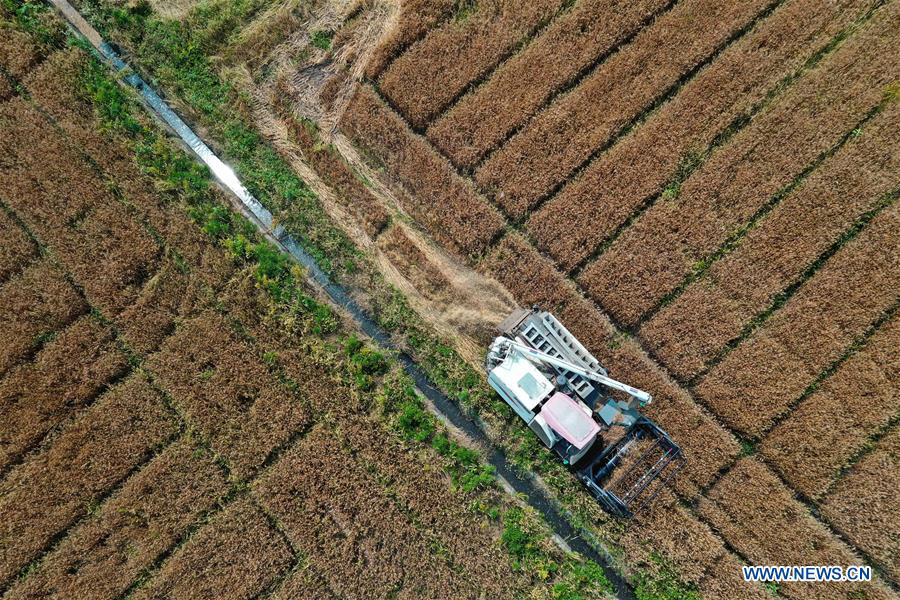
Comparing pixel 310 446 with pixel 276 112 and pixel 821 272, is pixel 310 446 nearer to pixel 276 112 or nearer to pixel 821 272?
pixel 276 112

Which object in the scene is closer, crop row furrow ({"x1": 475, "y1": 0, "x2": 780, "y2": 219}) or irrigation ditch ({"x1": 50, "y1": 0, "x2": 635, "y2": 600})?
irrigation ditch ({"x1": 50, "y1": 0, "x2": 635, "y2": 600})

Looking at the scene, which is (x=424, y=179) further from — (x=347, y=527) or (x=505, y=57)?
(x=347, y=527)

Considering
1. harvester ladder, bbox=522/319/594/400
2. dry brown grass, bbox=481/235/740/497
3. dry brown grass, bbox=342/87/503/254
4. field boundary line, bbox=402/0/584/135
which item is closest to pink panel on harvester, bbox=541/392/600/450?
harvester ladder, bbox=522/319/594/400

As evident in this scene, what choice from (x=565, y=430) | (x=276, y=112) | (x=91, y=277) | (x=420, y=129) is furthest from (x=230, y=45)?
(x=565, y=430)

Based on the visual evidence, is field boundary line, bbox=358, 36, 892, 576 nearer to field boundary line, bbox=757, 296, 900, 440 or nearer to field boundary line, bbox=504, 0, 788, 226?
field boundary line, bbox=504, 0, 788, 226

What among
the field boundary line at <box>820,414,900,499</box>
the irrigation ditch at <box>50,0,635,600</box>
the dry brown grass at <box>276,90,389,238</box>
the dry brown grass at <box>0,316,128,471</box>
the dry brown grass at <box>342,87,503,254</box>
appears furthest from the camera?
the dry brown grass at <box>276,90,389,238</box>

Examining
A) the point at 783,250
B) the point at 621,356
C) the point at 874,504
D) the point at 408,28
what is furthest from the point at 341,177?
the point at 874,504

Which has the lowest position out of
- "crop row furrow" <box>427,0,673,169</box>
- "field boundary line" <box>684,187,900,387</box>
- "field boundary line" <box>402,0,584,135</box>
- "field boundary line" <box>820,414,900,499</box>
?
"field boundary line" <box>820,414,900,499</box>
